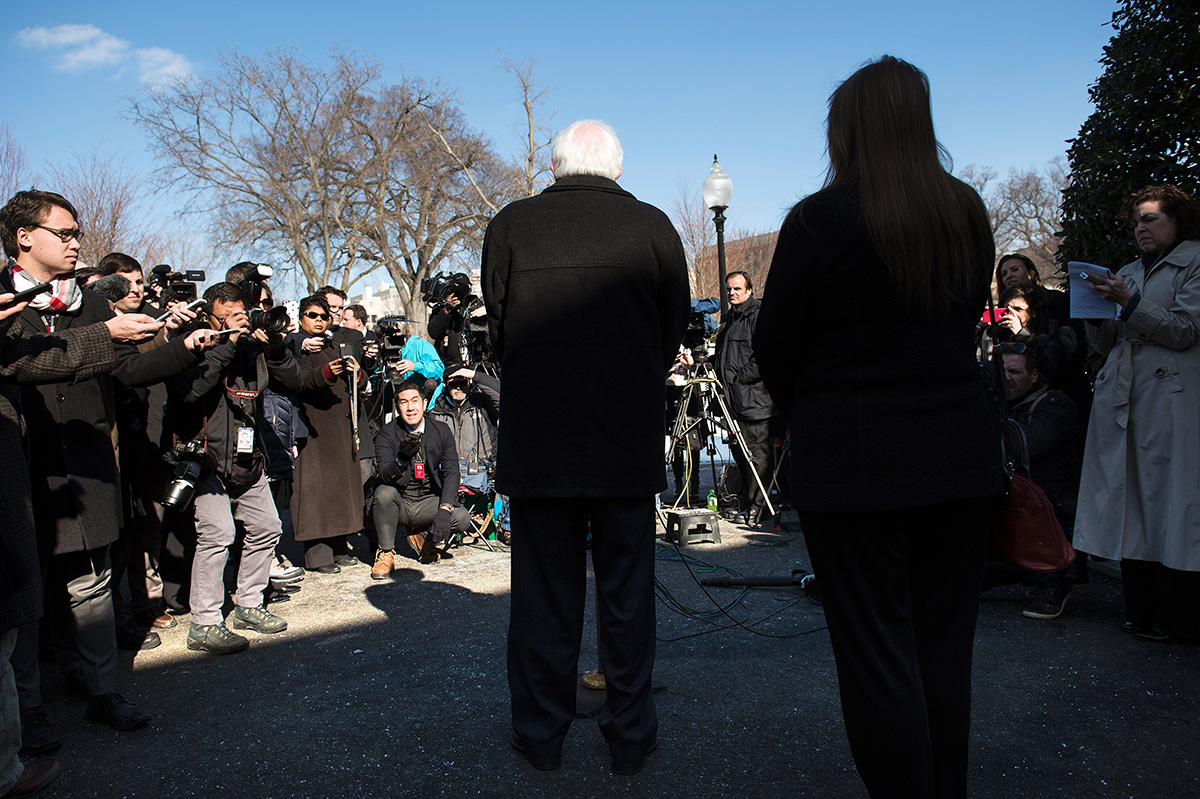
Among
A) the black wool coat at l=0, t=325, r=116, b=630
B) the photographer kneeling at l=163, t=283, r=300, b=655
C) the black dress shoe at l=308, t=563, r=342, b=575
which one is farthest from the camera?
the black dress shoe at l=308, t=563, r=342, b=575

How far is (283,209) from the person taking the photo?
25.3 metres

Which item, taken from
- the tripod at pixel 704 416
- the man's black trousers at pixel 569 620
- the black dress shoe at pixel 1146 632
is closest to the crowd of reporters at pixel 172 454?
the man's black trousers at pixel 569 620

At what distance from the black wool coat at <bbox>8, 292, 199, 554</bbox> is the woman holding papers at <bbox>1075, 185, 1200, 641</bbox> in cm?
419

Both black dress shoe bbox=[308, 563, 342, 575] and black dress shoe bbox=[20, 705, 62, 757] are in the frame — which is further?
black dress shoe bbox=[308, 563, 342, 575]

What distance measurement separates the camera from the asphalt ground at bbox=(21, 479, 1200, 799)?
8.38ft

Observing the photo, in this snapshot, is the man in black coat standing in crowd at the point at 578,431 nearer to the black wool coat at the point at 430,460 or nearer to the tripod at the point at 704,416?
the black wool coat at the point at 430,460

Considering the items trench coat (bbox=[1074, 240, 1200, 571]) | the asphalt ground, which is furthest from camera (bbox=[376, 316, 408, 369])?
trench coat (bbox=[1074, 240, 1200, 571])

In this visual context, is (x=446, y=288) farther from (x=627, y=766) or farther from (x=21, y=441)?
(x=627, y=766)

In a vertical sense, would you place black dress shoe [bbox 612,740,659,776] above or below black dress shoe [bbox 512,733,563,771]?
below

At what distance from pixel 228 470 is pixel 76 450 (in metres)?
1.04

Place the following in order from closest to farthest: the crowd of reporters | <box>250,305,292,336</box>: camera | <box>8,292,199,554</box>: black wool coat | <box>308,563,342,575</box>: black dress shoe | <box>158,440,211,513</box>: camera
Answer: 1. the crowd of reporters
2. <box>8,292,199,554</box>: black wool coat
3. <box>158,440,211,513</box>: camera
4. <box>250,305,292,336</box>: camera
5. <box>308,563,342,575</box>: black dress shoe

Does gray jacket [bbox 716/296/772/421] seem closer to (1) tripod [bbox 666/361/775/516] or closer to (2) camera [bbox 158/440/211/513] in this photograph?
(1) tripod [bbox 666/361/775/516]

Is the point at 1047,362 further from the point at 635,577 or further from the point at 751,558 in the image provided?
the point at 635,577

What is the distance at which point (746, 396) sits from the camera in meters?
7.07
